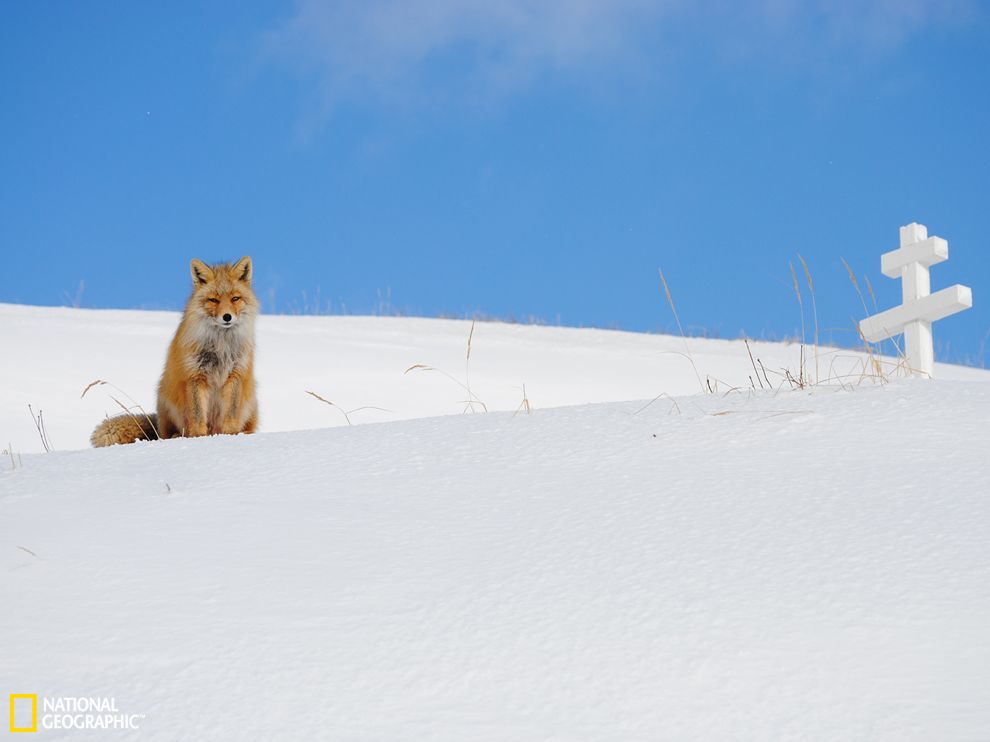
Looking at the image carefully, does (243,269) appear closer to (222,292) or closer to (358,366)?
(222,292)

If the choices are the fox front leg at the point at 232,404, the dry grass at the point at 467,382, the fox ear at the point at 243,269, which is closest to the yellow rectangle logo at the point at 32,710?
the dry grass at the point at 467,382

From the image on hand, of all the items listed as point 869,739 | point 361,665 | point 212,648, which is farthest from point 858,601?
point 212,648

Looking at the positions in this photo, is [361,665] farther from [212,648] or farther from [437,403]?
[437,403]

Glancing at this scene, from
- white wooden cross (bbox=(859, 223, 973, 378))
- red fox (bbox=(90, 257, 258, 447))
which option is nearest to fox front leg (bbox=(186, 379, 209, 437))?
red fox (bbox=(90, 257, 258, 447))

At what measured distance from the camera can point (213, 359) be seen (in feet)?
15.5

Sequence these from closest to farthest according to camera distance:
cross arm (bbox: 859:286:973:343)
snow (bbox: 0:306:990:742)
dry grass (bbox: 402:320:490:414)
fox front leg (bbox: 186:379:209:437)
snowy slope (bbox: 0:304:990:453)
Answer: snow (bbox: 0:306:990:742) < dry grass (bbox: 402:320:490:414) < fox front leg (bbox: 186:379:209:437) < cross arm (bbox: 859:286:973:343) < snowy slope (bbox: 0:304:990:453)

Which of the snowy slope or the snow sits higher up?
the snowy slope

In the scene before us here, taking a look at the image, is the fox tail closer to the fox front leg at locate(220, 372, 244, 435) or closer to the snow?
the fox front leg at locate(220, 372, 244, 435)

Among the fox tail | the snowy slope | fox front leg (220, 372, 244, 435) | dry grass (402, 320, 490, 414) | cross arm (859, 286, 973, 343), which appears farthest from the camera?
the snowy slope

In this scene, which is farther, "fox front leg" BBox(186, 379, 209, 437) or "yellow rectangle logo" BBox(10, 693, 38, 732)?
"fox front leg" BBox(186, 379, 209, 437)

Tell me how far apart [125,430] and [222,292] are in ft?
3.00

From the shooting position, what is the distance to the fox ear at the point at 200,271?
15.8 feet

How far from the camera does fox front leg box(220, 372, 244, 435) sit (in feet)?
15.7

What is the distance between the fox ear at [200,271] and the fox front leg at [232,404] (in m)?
0.46
